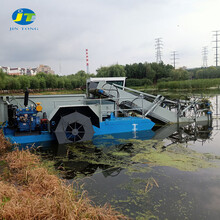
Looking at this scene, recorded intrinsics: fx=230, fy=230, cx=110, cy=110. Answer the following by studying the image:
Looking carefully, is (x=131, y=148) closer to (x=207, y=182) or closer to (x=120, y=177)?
(x=120, y=177)

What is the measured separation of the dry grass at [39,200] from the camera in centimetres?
275

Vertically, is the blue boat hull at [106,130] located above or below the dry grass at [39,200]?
above

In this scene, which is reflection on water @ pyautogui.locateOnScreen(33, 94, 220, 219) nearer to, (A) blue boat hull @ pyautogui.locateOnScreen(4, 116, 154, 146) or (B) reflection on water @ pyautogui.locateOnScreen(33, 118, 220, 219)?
(B) reflection on water @ pyautogui.locateOnScreen(33, 118, 220, 219)

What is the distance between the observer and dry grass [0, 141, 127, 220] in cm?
275

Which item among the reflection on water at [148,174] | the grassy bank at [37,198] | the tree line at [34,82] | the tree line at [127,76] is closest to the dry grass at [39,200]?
the grassy bank at [37,198]

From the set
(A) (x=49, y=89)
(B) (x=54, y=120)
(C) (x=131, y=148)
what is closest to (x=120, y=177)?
(C) (x=131, y=148)

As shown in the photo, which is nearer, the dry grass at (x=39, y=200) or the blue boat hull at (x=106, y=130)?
the dry grass at (x=39, y=200)

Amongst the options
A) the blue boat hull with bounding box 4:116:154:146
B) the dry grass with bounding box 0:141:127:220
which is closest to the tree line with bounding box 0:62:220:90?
the blue boat hull with bounding box 4:116:154:146

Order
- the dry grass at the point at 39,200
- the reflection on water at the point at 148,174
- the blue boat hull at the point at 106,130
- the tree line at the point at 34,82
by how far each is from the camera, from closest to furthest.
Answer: the dry grass at the point at 39,200, the reflection on water at the point at 148,174, the blue boat hull at the point at 106,130, the tree line at the point at 34,82

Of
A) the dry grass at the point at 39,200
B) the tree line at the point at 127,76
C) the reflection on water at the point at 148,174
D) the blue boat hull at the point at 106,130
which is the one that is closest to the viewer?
the dry grass at the point at 39,200

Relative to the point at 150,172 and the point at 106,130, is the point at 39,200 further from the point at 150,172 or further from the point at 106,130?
the point at 106,130

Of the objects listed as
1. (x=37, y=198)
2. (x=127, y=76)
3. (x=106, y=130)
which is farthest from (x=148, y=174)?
(x=127, y=76)

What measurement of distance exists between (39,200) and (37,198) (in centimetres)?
23

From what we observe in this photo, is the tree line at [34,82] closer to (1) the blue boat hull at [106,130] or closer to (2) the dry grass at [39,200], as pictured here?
(1) the blue boat hull at [106,130]
